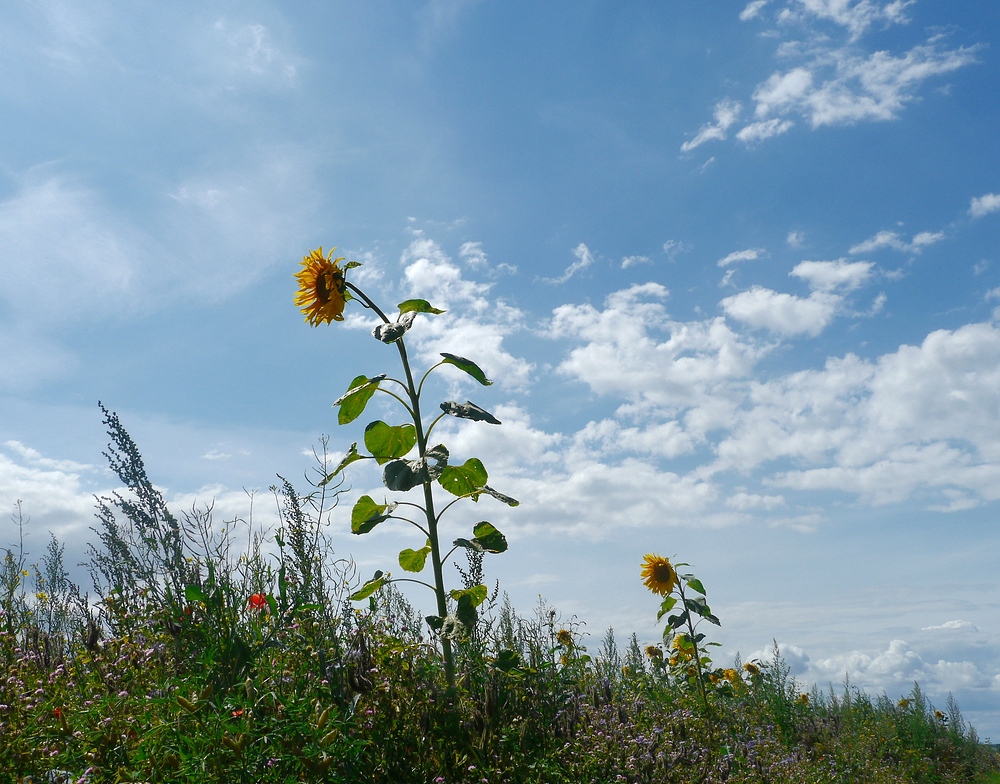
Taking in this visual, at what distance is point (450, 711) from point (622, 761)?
0.81 m

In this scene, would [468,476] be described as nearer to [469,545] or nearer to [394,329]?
[469,545]

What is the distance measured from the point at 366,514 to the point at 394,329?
831mm

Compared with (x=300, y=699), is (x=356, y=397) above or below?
above

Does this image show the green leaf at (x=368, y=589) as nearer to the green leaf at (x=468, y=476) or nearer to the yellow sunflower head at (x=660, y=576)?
the green leaf at (x=468, y=476)

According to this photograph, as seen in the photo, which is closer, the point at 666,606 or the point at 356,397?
the point at 356,397

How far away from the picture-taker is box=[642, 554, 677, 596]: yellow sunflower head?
5.53 meters

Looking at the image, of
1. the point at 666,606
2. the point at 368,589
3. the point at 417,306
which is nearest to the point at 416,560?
the point at 368,589

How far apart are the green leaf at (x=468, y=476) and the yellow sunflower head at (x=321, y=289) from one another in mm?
886

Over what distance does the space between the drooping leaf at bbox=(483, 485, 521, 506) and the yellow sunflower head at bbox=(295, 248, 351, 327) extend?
1041 mm

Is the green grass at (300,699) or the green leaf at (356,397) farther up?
the green leaf at (356,397)

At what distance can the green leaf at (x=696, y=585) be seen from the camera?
17.2ft

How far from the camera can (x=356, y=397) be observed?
3381 mm

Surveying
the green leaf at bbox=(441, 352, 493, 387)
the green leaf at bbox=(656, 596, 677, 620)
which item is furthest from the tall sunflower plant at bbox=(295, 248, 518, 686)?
the green leaf at bbox=(656, 596, 677, 620)

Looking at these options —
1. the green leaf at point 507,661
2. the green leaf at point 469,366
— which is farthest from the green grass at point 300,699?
the green leaf at point 469,366
